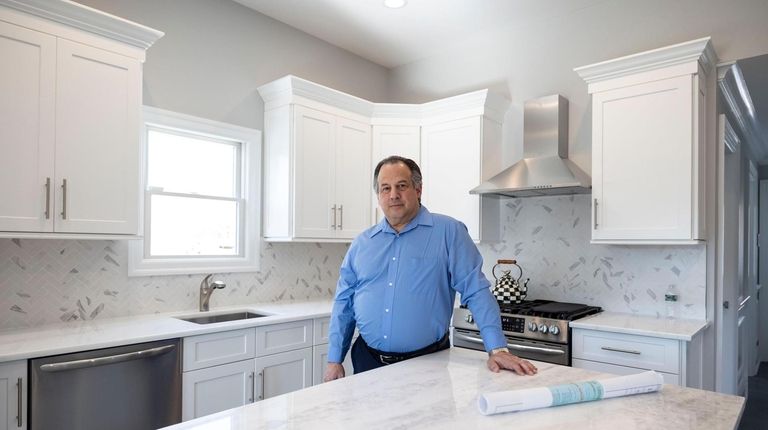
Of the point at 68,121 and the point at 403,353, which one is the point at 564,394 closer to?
the point at 403,353

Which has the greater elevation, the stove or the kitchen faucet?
the kitchen faucet

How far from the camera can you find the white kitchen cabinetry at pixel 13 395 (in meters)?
1.97

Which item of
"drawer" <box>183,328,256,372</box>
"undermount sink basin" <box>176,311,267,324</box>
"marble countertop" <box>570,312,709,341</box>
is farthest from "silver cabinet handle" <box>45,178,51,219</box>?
"marble countertop" <box>570,312,709,341</box>

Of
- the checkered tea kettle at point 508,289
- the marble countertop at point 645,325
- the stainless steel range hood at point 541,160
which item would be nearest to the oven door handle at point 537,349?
the marble countertop at point 645,325

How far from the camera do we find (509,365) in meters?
1.67

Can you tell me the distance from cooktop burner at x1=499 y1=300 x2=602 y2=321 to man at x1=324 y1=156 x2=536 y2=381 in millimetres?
1102

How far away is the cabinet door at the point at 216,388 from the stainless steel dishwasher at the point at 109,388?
56 mm

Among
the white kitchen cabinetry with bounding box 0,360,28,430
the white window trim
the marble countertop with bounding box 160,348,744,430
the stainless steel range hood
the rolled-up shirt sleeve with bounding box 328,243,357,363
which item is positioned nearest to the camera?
the marble countertop with bounding box 160,348,744,430

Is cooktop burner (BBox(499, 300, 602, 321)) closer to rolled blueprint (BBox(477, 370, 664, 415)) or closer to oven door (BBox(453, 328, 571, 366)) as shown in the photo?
oven door (BBox(453, 328, 571, 366))

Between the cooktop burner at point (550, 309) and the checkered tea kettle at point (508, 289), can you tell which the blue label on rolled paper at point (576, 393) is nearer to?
the cooktop burner at point (550, 309)

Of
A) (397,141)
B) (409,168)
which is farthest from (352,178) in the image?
(409,168)

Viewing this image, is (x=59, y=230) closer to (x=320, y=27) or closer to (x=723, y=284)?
(x=320, y=27)

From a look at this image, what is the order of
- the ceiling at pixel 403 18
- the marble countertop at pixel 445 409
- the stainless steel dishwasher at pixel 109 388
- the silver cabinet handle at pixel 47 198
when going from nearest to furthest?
the marble countertop at pixel 445 409 → the stainless steel dishwasher at pixel 109 388 → the silver cabinet handle at pixel 47 198 → the ceiling at pixel 403 18

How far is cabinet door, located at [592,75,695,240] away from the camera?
2.77 meters
